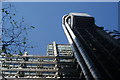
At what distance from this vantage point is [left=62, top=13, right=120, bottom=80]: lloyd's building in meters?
20.3

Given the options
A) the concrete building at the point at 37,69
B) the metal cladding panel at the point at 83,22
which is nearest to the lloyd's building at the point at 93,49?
the metal cladding panel at the point at 83,22

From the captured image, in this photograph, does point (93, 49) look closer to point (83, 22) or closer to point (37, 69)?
point (37, 69)

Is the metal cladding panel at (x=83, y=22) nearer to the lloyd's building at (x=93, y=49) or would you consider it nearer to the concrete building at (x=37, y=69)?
the lloyd's building at (x=93, y=49)

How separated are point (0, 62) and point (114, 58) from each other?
18.1 meters

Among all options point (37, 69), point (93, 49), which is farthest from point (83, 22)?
point (37, 69)

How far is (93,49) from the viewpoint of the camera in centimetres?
2938

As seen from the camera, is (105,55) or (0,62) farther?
(0,62)

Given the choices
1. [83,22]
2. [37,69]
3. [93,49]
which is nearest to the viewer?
[37,69]

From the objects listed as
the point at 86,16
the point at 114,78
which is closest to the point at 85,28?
the point at 86,16

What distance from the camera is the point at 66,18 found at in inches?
1656

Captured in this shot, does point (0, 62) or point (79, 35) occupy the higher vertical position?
point (79, 35)

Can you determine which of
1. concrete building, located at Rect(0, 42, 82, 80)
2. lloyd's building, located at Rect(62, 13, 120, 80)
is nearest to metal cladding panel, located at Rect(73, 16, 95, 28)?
lloyd's building, located at Rect(62, 13, 120, 80)

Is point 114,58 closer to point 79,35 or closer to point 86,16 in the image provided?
point 79,35

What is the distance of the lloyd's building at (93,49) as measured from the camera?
20.3 m
